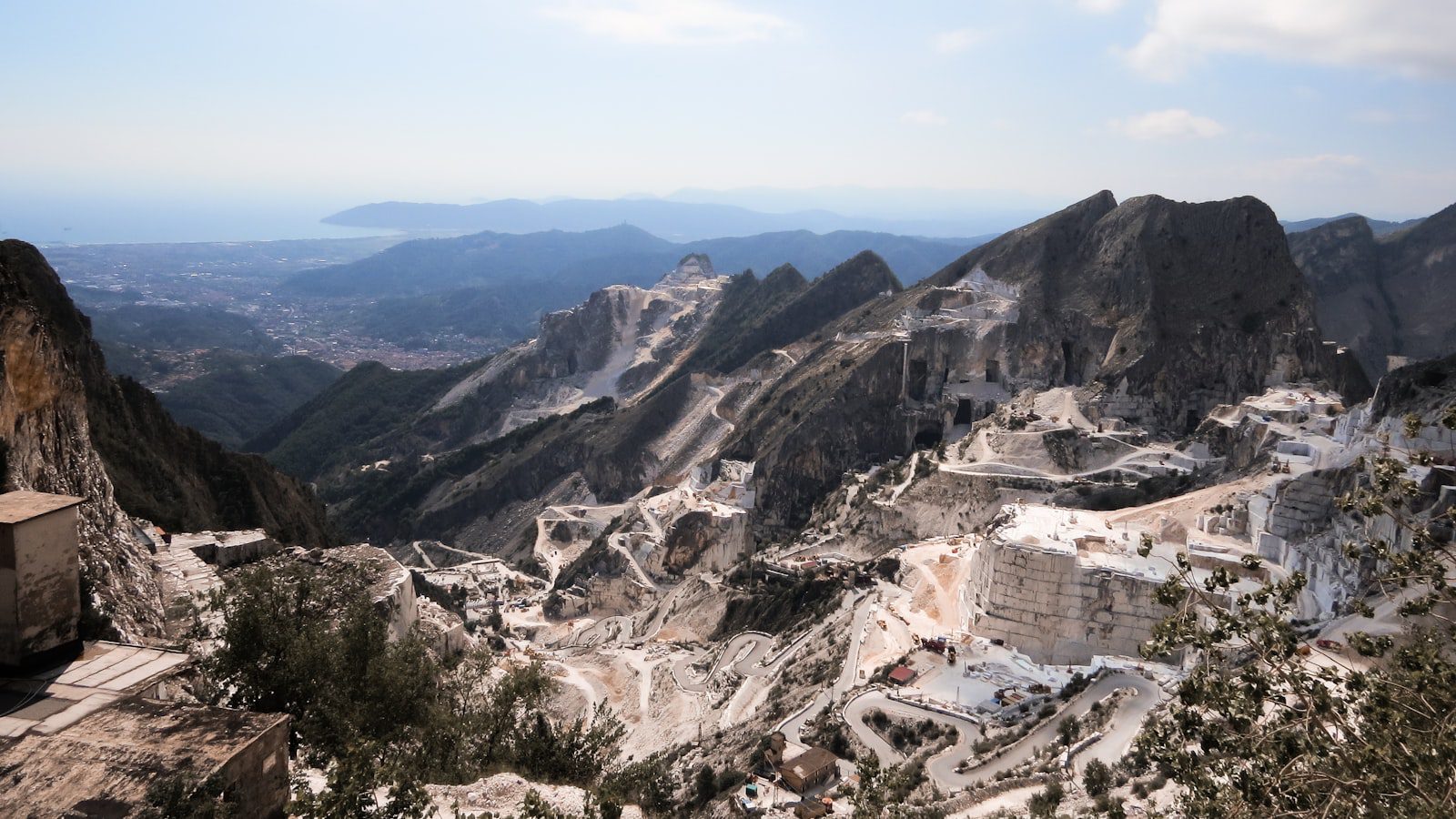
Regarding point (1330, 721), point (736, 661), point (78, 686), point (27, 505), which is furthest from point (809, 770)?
point (27, 505)

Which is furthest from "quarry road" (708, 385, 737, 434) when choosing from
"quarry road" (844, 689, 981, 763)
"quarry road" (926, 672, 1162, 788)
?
"quarry road" (926, 672, 1162, 788)

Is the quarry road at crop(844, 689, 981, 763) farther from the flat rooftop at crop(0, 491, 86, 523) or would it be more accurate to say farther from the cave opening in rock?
the cave opening in rock

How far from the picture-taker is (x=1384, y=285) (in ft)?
409

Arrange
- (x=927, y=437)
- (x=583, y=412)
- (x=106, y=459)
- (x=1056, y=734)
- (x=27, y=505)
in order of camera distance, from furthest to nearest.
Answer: (x=583, y=412) < (x=927, y=437) < (x=106, y=459) < (x=1056, y=734) < (x=27, y=505)

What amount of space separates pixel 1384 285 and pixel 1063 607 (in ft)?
415

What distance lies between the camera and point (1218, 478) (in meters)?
42.0

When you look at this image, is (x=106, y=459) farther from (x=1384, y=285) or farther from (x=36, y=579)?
(x=1384, y=285)

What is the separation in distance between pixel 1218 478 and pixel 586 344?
305 feet

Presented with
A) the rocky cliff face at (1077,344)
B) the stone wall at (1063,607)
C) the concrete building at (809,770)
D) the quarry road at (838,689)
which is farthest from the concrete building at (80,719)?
the rocky cliff face at (1077,344)

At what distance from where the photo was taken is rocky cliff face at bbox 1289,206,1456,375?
11319 cm

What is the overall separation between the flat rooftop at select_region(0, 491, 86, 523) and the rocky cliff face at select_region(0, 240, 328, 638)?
561cm

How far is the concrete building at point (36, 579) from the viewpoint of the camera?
31.6 feet

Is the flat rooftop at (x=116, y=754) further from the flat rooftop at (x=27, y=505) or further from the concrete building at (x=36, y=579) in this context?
the flat rooftop at (x=27, y=505)

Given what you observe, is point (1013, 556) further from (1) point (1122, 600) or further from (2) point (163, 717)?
(2) point (163, 717)
